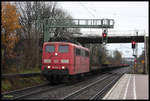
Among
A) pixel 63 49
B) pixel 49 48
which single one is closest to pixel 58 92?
pixel 63 49

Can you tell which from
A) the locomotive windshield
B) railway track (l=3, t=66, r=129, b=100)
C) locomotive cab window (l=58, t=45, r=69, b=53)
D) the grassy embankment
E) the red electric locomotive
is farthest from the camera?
the locomotive windshield

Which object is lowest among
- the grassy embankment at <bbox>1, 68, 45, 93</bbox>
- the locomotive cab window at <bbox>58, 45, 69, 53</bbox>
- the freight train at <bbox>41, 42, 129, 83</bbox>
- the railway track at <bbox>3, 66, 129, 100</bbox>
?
the railway track at <bbox>3, 66, 129, 100</bbox>

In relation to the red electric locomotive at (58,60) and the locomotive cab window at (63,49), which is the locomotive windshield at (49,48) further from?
the locomotive cab window at (63,49)

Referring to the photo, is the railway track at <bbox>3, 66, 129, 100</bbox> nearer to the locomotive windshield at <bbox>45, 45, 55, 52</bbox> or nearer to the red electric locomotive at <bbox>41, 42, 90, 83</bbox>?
the red electric locomotive at <bbox>41, 42, 90, 83</bbox>

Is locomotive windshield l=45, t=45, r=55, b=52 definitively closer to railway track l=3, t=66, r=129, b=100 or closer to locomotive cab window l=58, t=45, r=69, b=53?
locomotive cab window l=58, t=45, r=69, b=53

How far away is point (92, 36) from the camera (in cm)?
4372

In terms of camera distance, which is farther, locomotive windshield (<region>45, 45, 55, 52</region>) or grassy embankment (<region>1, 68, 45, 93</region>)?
locomotive windshield (<region>45, 45, 55, 52</region>)

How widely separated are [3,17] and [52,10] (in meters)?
17.9

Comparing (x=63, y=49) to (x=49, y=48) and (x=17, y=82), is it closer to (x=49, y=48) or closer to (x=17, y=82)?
(x=49, y=48)

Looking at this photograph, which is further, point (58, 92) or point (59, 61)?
point (59, 61)

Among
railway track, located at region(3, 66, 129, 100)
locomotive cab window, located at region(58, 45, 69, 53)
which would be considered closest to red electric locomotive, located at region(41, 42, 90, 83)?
locomotive cab window, located at region(58, 45, 69, 53)

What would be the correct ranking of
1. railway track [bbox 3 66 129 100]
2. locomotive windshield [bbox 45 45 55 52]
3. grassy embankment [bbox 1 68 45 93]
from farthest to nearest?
locomotive windshield [bbox 45 45 55 52], grassy embankment [bbox 1 68 45 93], railway track [bbox 3 66 129 100]

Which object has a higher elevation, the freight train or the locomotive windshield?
the locomotive windshield

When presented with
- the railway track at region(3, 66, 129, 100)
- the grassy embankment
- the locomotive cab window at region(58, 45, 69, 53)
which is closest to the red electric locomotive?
the locomotive cab window at region(58, 45, 69, 53)
